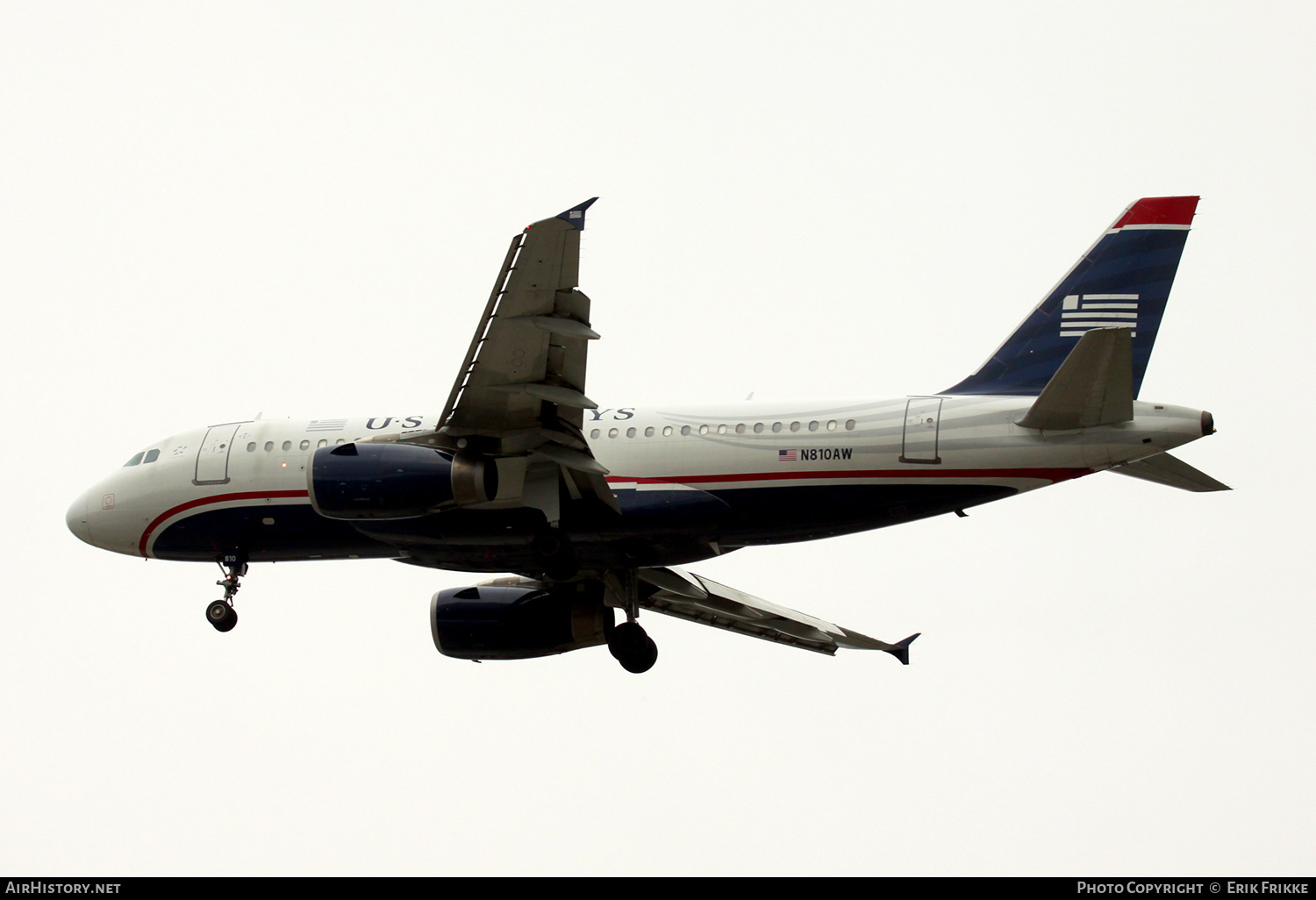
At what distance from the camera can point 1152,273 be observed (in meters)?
24.0

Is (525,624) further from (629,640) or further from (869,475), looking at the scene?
(869,475)

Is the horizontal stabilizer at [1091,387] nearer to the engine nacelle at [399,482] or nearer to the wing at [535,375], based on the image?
the wing at [535,375]

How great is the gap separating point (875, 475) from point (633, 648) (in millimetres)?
6338

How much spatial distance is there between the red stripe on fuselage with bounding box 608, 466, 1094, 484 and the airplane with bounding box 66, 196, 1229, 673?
3 cm

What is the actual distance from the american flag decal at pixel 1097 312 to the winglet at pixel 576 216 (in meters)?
8.56

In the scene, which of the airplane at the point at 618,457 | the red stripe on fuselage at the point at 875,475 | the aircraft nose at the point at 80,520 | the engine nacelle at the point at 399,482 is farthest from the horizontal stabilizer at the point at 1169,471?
the aircraft nose at the point at 80,520

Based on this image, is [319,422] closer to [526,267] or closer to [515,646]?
[515,646]

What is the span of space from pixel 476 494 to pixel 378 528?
2.38 m

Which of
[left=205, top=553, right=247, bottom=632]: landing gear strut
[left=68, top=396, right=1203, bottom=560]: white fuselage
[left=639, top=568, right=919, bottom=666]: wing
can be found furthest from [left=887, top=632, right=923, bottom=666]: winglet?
[left=205, top=553, right=247, bottom=632]: landing gear strut

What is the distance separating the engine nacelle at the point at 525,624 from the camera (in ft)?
93.6

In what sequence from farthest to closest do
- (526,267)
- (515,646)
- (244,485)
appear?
(515,646) < (244,485) < (526,267)

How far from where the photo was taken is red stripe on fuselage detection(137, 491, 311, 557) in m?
26.0

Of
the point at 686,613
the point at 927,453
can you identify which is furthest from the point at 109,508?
the point at 927,453
